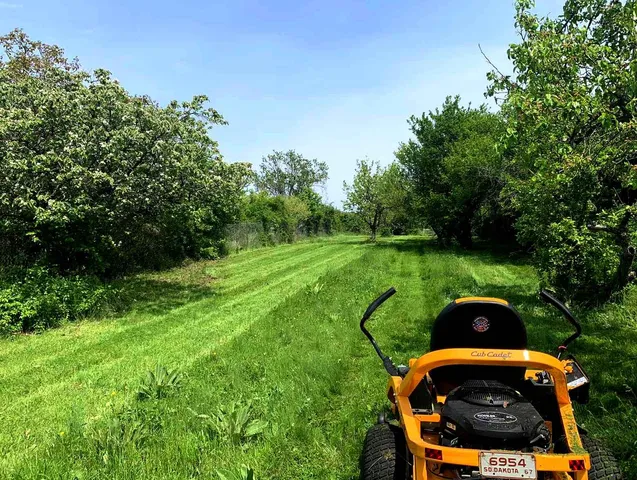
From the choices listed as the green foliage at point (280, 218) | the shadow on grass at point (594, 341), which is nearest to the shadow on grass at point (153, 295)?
the shadow on grass at point (594, 341)

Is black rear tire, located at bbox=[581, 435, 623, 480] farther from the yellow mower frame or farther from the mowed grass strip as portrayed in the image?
the mowed grass strip

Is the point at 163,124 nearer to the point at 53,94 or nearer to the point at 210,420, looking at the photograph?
the point at 53,94

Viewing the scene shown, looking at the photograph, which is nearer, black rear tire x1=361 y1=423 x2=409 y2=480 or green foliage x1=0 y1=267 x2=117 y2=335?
black rear tire x1=361 y1=423 x2=409 y2=480

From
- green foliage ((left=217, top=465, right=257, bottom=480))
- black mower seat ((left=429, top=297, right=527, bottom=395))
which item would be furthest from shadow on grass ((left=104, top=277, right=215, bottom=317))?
black mower seat ((left=429, top=297, right=527, bottom=395))

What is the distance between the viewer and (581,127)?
611 cm

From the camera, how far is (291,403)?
4961 mm

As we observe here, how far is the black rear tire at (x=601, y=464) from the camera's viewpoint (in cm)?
275

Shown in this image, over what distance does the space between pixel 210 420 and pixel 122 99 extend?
9233mm

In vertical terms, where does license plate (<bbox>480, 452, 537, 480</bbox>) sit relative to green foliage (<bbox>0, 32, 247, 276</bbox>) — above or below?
below

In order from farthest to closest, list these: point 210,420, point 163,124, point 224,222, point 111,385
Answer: point 224,222 → point 163,124 → point 111,385 → point 210,420

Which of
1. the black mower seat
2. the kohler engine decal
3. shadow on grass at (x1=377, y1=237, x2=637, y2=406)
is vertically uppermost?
the black mower seat

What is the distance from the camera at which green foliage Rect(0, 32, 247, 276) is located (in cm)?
949

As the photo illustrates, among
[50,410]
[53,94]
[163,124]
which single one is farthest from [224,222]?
[50,410]

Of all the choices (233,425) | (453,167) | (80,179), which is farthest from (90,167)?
(453,167)
